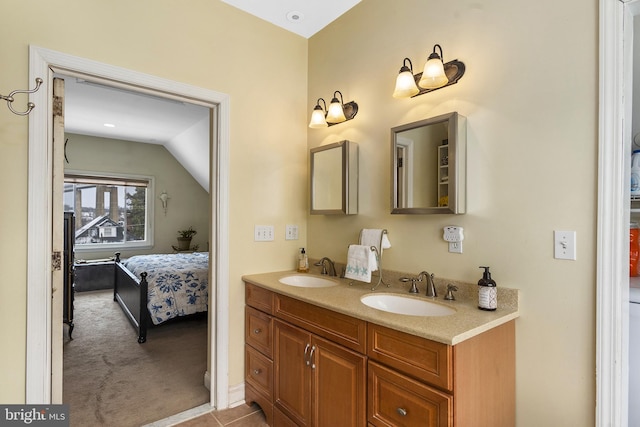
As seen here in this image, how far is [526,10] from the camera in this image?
1.43 meters

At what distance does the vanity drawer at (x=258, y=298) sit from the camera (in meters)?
2.01

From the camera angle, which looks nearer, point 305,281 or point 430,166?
point 430,166

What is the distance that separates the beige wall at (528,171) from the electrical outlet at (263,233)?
948 millimetres

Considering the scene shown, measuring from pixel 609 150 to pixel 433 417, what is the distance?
46.3 inches

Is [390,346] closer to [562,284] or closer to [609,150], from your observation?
[562,284]

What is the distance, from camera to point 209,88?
214cm

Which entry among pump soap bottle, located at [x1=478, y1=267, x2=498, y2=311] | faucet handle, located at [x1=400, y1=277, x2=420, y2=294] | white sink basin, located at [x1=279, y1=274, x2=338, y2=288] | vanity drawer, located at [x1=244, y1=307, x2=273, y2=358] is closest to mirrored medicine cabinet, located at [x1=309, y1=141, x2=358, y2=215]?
white sink basin, located at [x1=279, y1=274, x2=338, y2=288]

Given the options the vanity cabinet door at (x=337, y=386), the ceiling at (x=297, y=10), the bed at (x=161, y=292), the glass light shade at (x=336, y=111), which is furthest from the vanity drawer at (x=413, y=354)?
the bed at (x=161, y=292)

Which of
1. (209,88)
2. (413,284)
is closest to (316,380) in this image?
(413,284)

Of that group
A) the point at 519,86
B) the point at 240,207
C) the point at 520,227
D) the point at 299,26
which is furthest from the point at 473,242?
the point at 299,26

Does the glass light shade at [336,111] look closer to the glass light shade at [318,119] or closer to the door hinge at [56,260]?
the glass light shade at [318,119]

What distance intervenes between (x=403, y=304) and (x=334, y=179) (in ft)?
3.19

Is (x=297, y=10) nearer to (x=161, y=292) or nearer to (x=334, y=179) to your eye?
(x=334, y=179)

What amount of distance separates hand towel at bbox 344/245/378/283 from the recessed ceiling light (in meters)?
1.73
